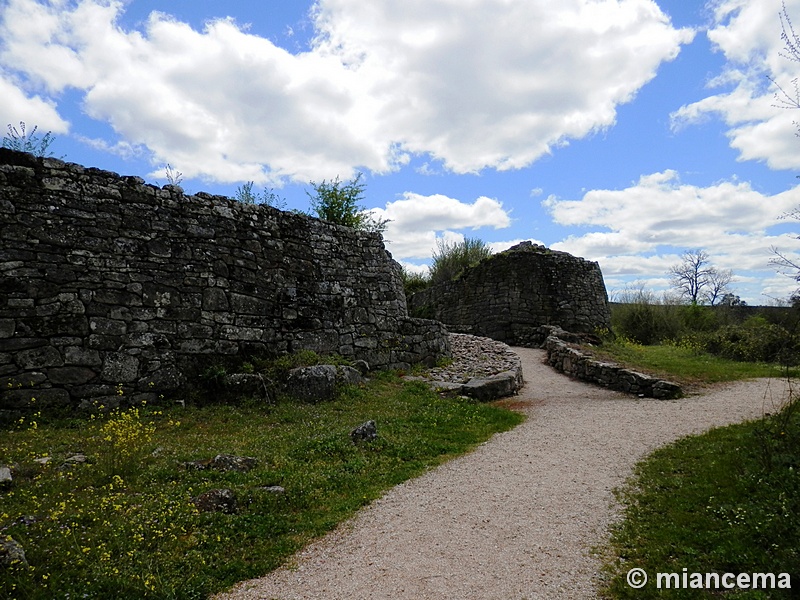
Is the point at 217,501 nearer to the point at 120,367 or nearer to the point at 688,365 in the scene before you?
the point at 120,367

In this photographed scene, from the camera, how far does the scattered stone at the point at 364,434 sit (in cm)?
707

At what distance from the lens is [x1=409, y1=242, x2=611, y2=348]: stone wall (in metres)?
21.6

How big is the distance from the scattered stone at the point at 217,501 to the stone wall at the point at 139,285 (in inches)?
176

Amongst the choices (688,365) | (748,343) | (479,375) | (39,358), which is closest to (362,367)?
(479,375)

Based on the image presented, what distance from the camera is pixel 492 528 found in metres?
4.67

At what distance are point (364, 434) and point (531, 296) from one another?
1622 centimetres

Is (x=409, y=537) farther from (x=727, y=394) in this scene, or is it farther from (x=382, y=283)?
(x=727, y=394)

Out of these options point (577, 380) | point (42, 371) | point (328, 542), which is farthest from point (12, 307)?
point (577, 380)

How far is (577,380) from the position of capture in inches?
549

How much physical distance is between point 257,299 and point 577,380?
9394mm

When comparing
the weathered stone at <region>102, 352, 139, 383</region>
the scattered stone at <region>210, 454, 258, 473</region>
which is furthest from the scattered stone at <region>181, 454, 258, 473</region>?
the weathered stone at <region>102, 352, 139, 383</region>

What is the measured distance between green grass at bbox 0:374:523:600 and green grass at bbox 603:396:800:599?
2633 millimetres

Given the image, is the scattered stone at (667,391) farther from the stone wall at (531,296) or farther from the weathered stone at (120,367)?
the weathered stone at (120,367)

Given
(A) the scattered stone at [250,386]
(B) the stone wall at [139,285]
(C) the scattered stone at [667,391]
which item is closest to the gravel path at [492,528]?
(C) the scattered stone at [667,391]
